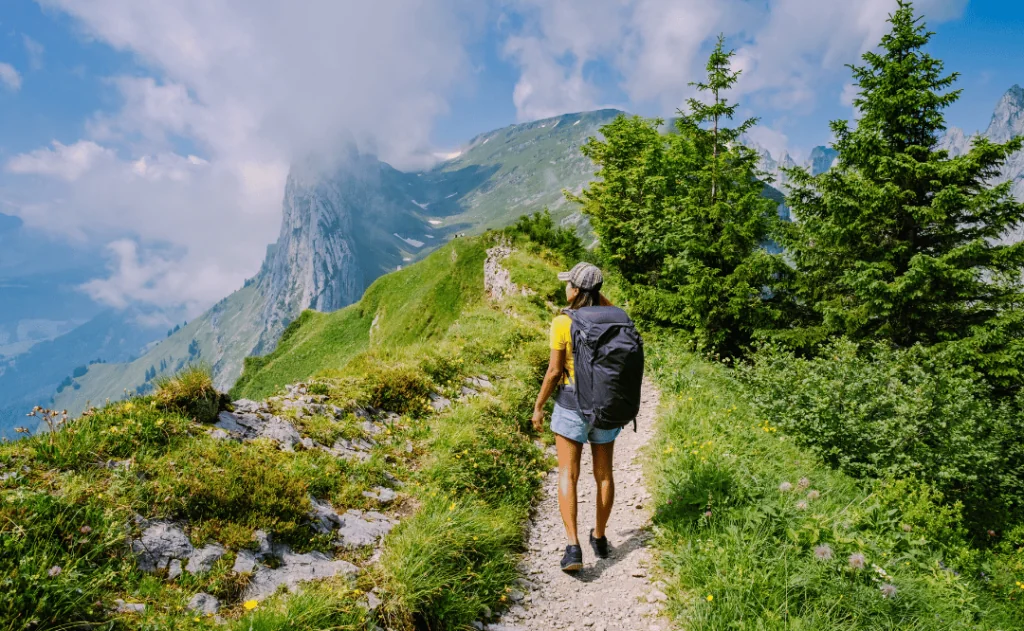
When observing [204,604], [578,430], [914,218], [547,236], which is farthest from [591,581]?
[547,236]

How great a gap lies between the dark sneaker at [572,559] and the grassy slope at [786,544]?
917mm

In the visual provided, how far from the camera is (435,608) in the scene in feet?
14.1

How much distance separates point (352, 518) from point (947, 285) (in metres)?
17.1

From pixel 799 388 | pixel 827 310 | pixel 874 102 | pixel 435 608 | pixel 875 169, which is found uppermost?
pixel 874 102

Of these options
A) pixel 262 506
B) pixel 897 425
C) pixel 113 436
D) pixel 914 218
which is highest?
pixel 914 218

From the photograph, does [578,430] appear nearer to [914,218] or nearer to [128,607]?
[128,607]

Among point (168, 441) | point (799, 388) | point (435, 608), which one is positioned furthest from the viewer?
point (799, 388)

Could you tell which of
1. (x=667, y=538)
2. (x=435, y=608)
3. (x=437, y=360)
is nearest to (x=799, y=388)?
(x=667, y=538)

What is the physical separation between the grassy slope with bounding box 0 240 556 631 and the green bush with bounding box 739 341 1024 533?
17.0ft

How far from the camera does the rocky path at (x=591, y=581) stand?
468 centimetres

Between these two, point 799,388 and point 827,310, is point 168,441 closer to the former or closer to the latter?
point 799,388

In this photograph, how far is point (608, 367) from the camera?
471cm

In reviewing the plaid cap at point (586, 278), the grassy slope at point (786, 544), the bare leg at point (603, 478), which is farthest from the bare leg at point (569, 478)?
the plaid cap at point (586, 278)

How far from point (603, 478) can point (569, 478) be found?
39 centimetres
